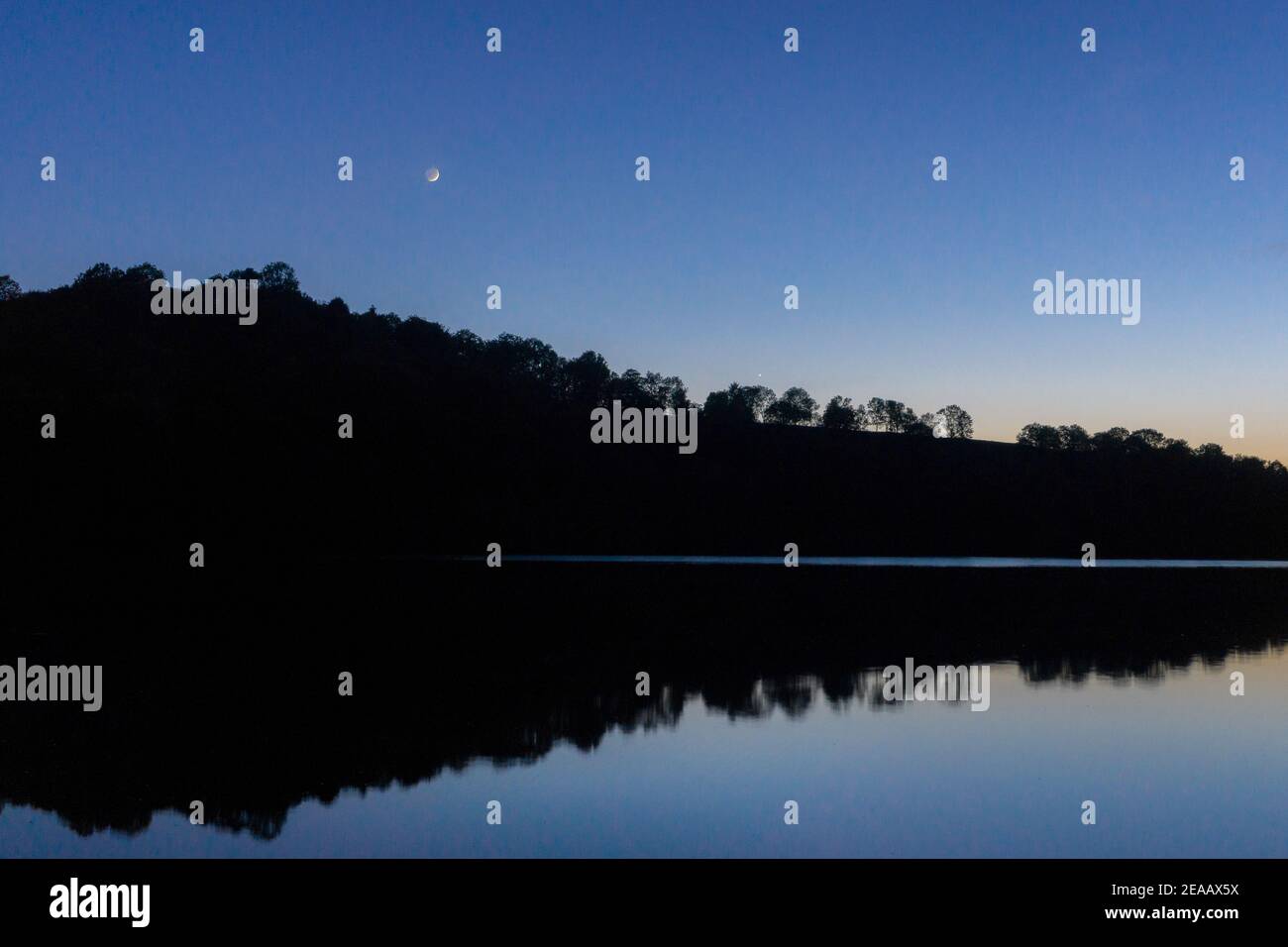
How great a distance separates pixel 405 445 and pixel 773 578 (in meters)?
46.3

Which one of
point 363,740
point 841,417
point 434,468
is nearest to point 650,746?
point 363,740

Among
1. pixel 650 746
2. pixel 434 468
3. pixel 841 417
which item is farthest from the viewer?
pixel 841 417

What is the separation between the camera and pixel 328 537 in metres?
73.3

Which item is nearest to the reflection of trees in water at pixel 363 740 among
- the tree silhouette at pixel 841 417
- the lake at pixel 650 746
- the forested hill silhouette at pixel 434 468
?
the lake at pixel 650 746

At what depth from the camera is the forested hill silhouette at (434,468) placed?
65875 millimetres

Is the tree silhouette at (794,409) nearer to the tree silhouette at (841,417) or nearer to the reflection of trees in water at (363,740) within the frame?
the tree silhouette at (841,417)

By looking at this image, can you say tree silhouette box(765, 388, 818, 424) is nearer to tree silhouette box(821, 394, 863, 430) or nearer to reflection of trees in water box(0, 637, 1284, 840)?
tree silhouette box(821, 394, 863, 430)

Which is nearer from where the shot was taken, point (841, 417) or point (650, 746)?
point (650, 746)

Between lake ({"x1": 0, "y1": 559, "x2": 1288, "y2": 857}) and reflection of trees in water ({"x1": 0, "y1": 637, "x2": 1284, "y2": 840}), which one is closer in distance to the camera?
lake ({"x1": 0, "y1": 559, "x2": 1288, "y2": 857})

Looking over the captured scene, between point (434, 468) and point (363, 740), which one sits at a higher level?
point (434, 468)

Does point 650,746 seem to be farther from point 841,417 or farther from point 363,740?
point 841,417

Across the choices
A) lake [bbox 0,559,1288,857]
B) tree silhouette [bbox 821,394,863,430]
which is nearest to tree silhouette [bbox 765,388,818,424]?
tree silhouette [bbox 821,394,863,430]

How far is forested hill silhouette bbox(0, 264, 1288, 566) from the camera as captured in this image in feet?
216

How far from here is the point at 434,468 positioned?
87188mm
